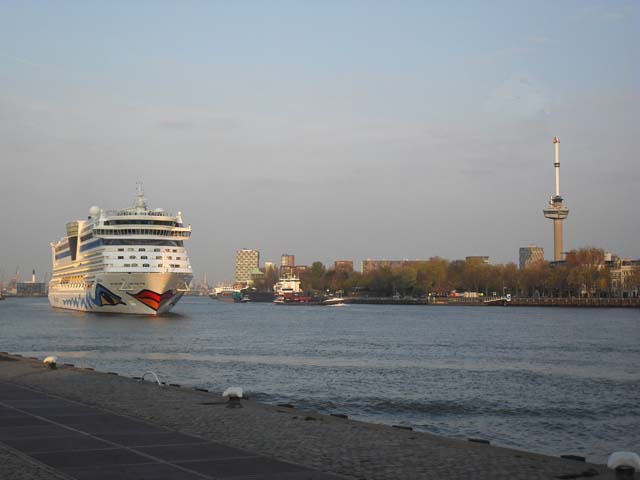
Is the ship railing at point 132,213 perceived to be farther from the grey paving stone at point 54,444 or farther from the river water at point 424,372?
the grey paving stone at point 54,444

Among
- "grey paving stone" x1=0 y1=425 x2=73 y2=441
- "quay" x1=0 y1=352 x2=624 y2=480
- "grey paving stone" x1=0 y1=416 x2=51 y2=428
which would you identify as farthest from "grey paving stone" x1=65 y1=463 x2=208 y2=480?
"grey paving stone" x1=0 y1=416 x2=51 y2=428

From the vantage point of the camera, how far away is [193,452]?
15.2 metres

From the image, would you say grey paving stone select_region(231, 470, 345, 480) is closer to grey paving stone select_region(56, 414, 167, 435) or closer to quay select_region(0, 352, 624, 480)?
quay select_region(0, 352, 624, 480)

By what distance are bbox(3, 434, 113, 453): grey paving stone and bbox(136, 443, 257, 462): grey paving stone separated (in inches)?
43.7

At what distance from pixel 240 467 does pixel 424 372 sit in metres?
28.6

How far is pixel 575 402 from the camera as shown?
31.7 metres

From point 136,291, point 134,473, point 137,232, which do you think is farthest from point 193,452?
point 137,232

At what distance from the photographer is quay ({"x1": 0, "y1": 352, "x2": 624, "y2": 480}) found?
535 inches

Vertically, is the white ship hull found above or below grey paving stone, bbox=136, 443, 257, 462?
above

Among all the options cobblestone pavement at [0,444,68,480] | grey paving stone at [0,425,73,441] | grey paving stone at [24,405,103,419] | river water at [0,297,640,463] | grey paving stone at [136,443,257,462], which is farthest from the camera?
river water at [0,297,640,463]

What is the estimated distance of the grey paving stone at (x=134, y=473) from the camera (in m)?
13.0

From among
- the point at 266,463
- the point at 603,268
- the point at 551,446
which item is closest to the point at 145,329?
the point at 551,446

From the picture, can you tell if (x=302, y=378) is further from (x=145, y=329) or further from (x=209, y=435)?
(x=145, y=329)

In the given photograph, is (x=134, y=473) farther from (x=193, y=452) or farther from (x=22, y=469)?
(x=193, y=452)
